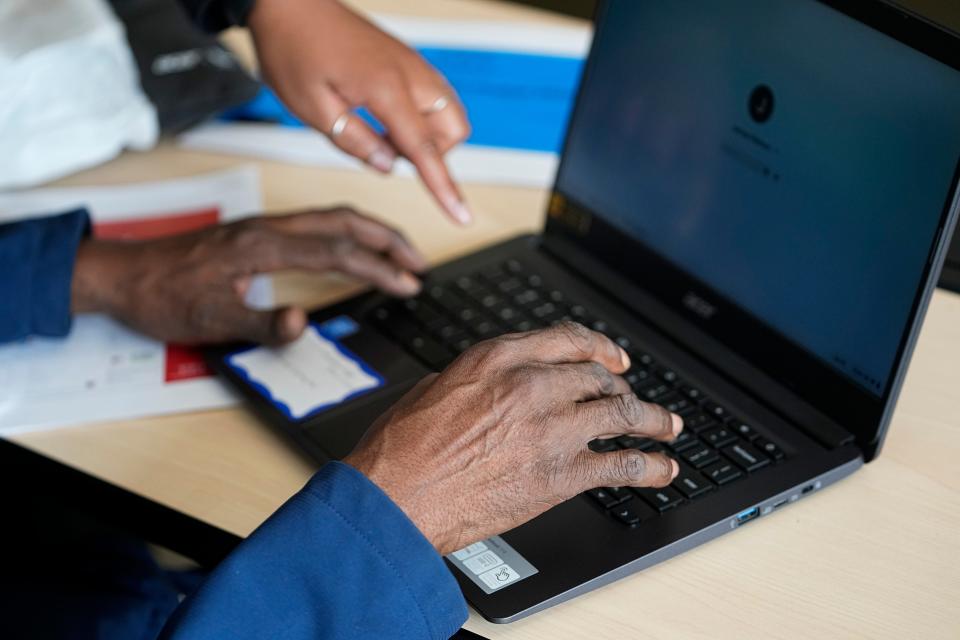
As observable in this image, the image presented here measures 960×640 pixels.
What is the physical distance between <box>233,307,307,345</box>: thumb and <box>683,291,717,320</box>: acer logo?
1.15ft

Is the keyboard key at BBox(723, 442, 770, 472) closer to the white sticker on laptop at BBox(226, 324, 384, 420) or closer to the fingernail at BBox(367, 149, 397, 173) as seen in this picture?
the white sticker on laptop at BBox(226, 324, 384, 420)

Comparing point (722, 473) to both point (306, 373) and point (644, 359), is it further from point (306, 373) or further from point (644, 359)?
point (306, 373)

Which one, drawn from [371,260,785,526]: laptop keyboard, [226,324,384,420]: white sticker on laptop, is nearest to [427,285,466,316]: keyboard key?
[371,260,785,526]: laptop keyboard

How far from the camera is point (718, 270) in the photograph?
1010 mm

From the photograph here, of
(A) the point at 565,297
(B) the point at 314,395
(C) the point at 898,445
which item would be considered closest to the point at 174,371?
(B) the point at 314,395

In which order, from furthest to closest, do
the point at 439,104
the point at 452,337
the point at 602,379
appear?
the point at 439,104, the point at 452,337, the point at 602,379

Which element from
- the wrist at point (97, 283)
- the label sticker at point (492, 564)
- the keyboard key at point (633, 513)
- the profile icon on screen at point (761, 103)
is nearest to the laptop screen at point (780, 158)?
the profile icon on screen at point (761, 103)

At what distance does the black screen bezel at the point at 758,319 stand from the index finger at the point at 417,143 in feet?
0.37

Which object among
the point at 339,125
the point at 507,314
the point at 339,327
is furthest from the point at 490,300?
the point at 339,125

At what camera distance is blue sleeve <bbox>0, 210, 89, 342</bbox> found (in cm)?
107

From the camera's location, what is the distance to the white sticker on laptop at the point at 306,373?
0.97m

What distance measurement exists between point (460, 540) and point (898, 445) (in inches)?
16.4

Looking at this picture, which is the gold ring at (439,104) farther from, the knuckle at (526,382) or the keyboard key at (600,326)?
the knuckle at (526,382)

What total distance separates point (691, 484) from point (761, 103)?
0.33 m
